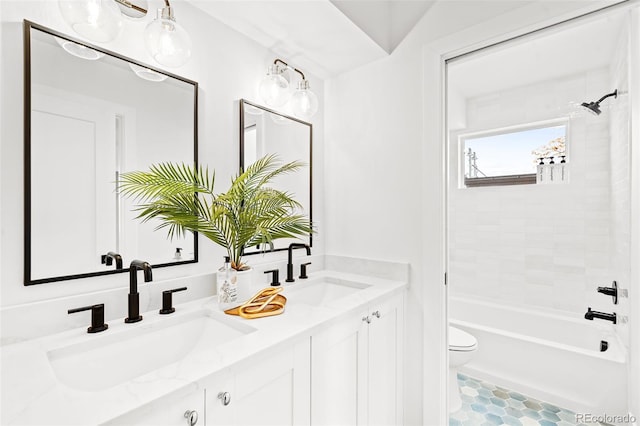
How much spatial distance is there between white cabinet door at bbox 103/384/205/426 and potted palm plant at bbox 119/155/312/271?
576 mm

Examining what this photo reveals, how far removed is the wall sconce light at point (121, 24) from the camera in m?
0.95

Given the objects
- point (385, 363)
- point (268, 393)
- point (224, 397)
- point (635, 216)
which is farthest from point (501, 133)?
point (224, 397)

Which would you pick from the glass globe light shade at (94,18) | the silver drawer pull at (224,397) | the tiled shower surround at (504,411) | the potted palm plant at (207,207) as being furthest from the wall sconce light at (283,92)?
the tiled shower surround at (504,411)

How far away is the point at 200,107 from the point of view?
139cm

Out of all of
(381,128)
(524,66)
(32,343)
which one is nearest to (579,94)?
(524,66)

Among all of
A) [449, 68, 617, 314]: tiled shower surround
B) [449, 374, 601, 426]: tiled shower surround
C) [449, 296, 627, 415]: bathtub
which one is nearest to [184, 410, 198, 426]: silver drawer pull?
[449, 374, 601, 426]: tiled shower surround

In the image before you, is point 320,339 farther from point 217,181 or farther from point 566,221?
point 566,221

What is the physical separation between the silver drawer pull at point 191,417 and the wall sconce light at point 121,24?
1142 millimetres

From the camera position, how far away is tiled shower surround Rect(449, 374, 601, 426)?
1.85 metres

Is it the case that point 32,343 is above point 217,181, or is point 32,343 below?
below

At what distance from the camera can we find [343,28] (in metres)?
1.54

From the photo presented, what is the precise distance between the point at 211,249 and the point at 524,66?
2.60 m

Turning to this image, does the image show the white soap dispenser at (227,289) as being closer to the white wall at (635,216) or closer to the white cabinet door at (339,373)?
the white cabinet door at (339,373)

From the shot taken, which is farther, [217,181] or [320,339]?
[217,181]
